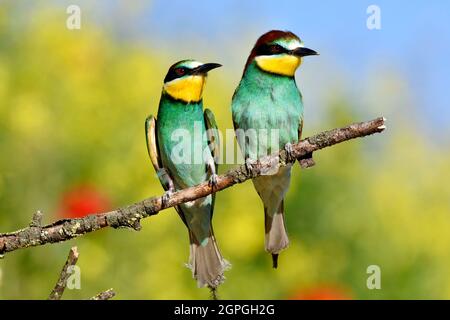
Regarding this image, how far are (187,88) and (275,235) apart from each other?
508 millimetres

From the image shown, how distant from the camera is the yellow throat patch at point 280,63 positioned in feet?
9.37

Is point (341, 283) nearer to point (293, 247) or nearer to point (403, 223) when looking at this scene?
point (293, 247)

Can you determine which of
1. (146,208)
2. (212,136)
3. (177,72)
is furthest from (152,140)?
(146,208)

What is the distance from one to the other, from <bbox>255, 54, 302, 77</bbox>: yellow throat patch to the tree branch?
2.15ft

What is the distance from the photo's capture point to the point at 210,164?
282 cm

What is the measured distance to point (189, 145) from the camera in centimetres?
316

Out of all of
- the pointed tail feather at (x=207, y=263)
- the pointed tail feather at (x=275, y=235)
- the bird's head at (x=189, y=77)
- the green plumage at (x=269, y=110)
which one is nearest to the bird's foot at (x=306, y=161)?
the pointed tail feather at (x=275, y=235)

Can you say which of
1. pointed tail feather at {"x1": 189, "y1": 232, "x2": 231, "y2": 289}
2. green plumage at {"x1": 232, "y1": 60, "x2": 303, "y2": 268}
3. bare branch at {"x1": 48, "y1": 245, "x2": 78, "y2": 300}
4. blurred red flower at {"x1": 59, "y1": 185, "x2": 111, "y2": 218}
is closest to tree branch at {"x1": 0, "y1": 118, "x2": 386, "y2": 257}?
bare branch at {"x1": 48, "y1": 245, "x2": 78, "y2": 300}

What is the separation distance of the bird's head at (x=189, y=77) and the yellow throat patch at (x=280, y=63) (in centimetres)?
32

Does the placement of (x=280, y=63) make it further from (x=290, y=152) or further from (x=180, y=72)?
(x=290, y=152)

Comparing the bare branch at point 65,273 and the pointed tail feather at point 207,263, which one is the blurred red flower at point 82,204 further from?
the bare branch at point 65,273

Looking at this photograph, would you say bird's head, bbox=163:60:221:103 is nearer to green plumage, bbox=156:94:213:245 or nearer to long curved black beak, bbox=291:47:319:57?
green plumage, bbox=156:94:213:245

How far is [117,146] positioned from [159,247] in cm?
78

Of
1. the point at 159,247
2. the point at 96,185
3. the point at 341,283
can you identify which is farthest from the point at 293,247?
the point at 96,185
